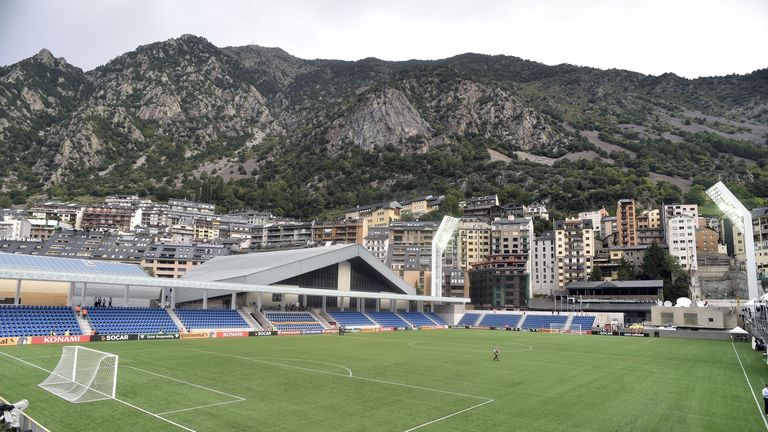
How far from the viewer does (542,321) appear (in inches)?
3250

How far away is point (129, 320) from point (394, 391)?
37.7 metres

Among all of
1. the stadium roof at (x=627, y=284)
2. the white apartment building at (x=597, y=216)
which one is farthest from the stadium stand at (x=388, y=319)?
the white apartment building at (x=597, y=216)

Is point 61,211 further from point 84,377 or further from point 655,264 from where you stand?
point 655,264

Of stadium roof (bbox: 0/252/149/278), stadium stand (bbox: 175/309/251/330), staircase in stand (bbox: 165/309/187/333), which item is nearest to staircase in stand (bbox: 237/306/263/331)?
stadium stand (bbox: 175/309/251/330)

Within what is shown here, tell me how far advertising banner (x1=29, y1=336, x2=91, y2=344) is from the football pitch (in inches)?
108

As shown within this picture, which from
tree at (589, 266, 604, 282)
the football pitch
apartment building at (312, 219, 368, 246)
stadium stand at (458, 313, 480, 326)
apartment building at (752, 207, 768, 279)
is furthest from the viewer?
apartment building at (312, 219, 368, 246)

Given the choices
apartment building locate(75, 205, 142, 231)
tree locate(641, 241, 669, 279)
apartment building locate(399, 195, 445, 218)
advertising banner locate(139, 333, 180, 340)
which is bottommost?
advertising banner locate(139, 333, 180, 340)

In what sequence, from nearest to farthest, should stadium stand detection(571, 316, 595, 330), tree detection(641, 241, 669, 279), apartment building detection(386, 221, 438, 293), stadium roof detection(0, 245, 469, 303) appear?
stadium roof detection(0, 245, 469, 303) < stadium stand detection(571, 316, 595, 330) < tree detection(641, 241, 669, 279) < apartment building detection(386, 221, 438, 293)

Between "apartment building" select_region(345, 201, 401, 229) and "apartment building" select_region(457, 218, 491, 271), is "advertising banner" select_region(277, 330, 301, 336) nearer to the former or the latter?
"apartment building" select_region(457, 218, 491, 271)

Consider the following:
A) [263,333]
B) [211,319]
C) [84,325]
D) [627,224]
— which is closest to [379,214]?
[627,224]

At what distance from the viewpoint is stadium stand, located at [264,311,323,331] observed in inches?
2509

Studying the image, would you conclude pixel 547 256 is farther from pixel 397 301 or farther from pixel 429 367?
pixel 429 367

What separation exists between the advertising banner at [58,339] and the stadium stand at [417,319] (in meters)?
47.2

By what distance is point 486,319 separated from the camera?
88.6 metres
